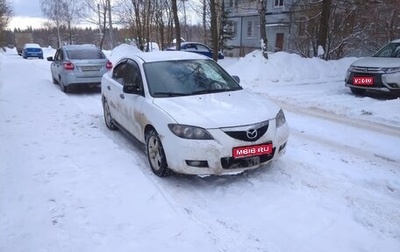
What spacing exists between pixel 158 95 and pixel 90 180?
1477 millimetres

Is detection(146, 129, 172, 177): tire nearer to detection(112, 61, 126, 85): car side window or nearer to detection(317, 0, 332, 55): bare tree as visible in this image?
detection(112, 61, 126, 85): car side window

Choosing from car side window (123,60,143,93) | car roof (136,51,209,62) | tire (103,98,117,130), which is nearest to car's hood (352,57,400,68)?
car roof (136,51,209,62)

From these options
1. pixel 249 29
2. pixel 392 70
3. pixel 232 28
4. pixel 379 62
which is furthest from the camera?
pixel 232 28

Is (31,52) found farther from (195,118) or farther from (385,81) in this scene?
(195,118)

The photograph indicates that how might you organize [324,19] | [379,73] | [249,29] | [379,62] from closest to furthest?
[379,73], [379,62], [324,19], [249,29]

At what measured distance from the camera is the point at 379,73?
9547 millimetres

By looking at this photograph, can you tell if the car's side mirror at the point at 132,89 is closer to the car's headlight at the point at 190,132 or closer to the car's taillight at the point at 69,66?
the car's headlight at the point at 190,132

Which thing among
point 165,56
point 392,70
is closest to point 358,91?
point 392,70

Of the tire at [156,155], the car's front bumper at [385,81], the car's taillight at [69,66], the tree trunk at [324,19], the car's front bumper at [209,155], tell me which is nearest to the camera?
the car's front bumper at [209,155]

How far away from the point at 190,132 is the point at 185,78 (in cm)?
143

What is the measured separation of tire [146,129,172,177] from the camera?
4.62 metres

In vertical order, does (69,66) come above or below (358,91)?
above

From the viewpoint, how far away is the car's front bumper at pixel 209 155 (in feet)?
13.8

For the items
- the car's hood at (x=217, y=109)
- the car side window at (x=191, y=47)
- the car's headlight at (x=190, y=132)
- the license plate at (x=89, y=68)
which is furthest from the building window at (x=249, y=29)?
the car's headlight at (x=190, y=132)
